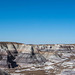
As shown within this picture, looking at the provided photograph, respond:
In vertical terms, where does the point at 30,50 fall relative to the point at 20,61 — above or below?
above

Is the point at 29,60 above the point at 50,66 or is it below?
above

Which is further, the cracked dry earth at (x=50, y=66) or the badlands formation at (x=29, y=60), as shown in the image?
the badlands formation at (x=29, y=60)

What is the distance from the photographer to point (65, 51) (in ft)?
355

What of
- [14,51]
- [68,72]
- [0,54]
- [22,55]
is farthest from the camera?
[14,51]

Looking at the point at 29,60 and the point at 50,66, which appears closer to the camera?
the point at 50,66

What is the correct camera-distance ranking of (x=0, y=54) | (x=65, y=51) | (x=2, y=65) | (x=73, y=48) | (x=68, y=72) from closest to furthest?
(x=68, y=72), (x=2, y=65), (x=0, y=54), (x=65, y=51), (x=73, y=48)

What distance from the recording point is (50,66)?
6316 cm

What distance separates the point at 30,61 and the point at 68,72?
119 ft

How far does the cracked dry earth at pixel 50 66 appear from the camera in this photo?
173 feet

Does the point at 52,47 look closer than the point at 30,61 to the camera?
No

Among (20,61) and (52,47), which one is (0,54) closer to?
(20,61)

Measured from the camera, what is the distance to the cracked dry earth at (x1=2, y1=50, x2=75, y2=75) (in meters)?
52.8

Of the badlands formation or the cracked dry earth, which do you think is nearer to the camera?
the cracked dry earth

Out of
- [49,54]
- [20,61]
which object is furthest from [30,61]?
[49,54]
